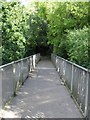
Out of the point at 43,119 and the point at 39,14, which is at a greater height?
the point at 39,14

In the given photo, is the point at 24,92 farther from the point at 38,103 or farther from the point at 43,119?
the point at 43,119

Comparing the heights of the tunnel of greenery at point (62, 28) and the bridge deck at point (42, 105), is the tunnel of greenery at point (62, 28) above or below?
above

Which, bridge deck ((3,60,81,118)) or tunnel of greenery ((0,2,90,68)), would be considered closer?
bridge deck ((3,60,81,118))

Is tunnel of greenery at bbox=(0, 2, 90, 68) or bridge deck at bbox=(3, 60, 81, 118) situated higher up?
tunnel of greenery at bbox=(0, 2, 90, 68)

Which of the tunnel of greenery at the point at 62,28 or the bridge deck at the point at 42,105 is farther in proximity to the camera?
the tunnel of greenery at the point at 62,28

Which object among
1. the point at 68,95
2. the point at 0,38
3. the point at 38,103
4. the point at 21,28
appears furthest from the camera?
the point at 21,28

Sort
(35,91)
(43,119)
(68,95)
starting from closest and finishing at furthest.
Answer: (43,119) < (68,95) < (35,91)

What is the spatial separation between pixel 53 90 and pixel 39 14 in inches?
1420

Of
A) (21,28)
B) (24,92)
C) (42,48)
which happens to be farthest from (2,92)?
(42,48)

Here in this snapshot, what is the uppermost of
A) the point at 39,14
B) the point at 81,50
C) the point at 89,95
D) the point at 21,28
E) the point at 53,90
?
the point at 39,14

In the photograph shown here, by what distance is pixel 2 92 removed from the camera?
25.5 feet

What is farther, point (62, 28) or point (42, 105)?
point (62, 28)

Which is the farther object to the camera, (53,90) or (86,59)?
(53,90)

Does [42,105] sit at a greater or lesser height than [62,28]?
lesser
